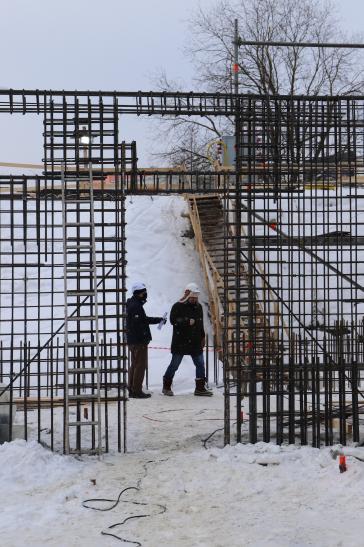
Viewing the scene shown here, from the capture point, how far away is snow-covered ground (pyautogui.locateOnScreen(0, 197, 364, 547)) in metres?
5.91

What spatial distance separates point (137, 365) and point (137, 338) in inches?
18.0

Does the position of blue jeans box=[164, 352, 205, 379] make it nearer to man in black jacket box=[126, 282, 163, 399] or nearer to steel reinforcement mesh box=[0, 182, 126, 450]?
man in black jacket box=[126, 282, 163, 399]

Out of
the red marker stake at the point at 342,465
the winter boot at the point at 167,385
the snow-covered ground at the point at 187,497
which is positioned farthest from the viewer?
the winter boot at the point at 167,385

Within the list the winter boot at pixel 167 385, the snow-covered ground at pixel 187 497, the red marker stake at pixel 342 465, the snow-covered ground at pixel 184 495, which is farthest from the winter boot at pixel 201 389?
the red marker stake at pixel 342 465

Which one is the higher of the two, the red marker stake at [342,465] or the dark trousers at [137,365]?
the dark trousers at [137,365]

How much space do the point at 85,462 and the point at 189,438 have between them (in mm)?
1768

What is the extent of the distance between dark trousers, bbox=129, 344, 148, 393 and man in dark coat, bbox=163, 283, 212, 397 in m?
0.55

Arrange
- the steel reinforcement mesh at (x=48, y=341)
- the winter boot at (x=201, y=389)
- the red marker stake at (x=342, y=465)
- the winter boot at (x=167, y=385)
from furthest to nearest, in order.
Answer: the winter boot at (x=167, y=385) < the winter boot at (x=201, y=389) < the steel reinforcement mesh at (x=48, y=341) < the red marker stake at (x=342, y=465)

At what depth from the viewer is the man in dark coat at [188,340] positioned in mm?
13094

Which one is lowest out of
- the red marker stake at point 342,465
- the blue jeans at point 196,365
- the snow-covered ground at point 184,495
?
the snow-covered ground at point 184,495

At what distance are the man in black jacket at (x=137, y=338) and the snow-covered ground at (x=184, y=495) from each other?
111 inches

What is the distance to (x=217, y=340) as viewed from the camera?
17516mm

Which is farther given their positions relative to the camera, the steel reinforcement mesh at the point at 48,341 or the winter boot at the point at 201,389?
the winter boot at the point at 201,389

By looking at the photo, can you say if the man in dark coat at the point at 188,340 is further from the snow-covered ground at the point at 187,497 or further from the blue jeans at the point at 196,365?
the snow-covered ground at the point at 187,497
